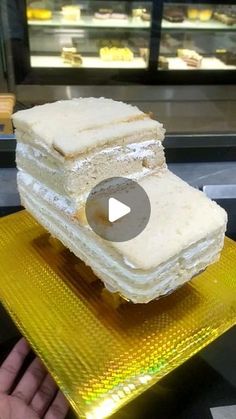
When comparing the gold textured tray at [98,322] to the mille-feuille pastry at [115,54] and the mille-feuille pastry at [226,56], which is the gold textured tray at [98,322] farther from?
the mille-feuille pastry at [226,56]

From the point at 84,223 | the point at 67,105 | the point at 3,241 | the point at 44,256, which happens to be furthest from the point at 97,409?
the point at 67,105

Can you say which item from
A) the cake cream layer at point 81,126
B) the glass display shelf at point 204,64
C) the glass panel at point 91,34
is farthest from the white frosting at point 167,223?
the glass display shelf at point 204,64

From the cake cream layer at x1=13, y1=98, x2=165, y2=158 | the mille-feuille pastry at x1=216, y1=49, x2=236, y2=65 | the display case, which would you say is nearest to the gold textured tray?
the cake cream layer at x1=13, y1=98, x2=165, y2=158

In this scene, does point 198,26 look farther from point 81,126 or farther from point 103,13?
point 81,126

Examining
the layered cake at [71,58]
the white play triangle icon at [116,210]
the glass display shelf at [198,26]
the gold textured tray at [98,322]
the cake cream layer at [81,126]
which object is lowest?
the gold textured tray at [98,322]

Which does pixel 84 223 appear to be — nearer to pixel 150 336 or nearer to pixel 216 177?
pixel 150 336

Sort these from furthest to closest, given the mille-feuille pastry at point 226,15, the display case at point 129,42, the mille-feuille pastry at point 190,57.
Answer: the mille-feuille pastry at point 190,57, the mille-feuille pastry at point 226,15, the display case at point 129,42
